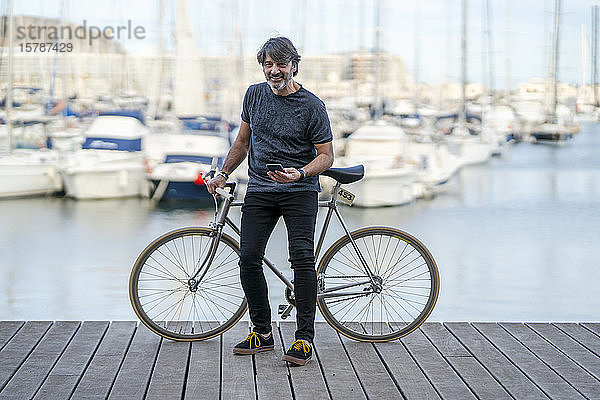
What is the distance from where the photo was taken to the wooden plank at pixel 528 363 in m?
3.31

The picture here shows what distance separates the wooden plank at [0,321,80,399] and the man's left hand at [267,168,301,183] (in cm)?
106

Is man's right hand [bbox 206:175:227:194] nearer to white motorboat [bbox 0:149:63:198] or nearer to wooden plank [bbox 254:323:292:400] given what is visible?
wooden plank [bbox 254:323:292:400]

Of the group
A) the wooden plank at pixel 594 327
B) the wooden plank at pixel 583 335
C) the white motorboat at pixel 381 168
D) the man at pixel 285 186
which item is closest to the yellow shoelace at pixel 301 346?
the man at pixel 285 186

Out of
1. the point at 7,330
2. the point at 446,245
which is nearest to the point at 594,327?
the point at 7,330

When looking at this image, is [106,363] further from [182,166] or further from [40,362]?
[182,166]

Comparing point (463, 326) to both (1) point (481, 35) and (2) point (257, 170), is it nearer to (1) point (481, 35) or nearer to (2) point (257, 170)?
(2) point (257, 170)

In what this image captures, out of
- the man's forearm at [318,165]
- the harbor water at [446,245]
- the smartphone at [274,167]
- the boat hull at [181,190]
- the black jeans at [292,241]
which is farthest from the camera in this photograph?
the boat hull at [181,190]

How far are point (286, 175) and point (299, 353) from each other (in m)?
0.67

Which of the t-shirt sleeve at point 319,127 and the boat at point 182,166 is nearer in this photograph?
the t-shirt sleeve at point 319,127

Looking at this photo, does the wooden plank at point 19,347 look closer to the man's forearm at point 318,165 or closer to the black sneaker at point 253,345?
the black sneaker at point 253,345

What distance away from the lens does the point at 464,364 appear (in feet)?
11.9

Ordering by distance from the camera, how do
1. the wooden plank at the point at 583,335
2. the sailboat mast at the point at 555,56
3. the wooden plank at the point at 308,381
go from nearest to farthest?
the wooden plank at the point at 308,381, the wooden plank at the point at 583,335, the sailboat mast at the point at 555,56

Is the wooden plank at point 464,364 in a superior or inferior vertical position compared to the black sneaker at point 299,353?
inferior

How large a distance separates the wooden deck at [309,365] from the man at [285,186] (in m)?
0.17
